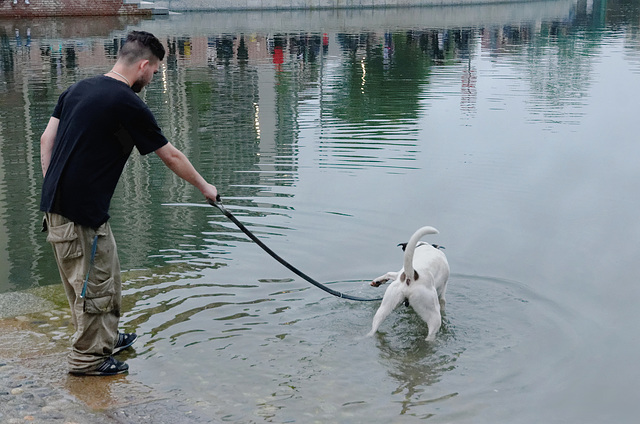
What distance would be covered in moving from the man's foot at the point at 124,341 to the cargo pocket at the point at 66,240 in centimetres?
107

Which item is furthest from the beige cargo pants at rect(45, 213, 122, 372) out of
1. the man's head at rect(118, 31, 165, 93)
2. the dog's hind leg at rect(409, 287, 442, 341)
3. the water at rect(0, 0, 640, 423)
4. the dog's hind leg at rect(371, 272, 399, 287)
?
the dog's hind leg at rect(371, 272, 399, 287)

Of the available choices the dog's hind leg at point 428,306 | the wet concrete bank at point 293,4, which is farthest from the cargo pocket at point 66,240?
the wet concrete bank at point 293,4

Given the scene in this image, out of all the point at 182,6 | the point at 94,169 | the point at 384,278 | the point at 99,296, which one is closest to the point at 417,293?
the point at 384,278

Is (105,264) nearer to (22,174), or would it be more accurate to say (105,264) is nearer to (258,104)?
(22,174)

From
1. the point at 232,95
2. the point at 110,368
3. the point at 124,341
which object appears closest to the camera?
the point at 110,368

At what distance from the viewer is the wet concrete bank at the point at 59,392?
555 cm

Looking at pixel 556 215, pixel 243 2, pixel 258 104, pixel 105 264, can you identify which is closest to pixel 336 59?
pixel 258 104

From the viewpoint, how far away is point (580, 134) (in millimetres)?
15828

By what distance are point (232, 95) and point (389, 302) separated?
16.2m

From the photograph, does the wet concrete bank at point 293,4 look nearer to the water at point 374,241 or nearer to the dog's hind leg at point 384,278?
the water at point 374,241

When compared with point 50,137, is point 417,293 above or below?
below

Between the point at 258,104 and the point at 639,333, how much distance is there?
13595mm

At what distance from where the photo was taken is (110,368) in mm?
6336

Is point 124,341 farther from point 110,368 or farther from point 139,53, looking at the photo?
point 139,53
